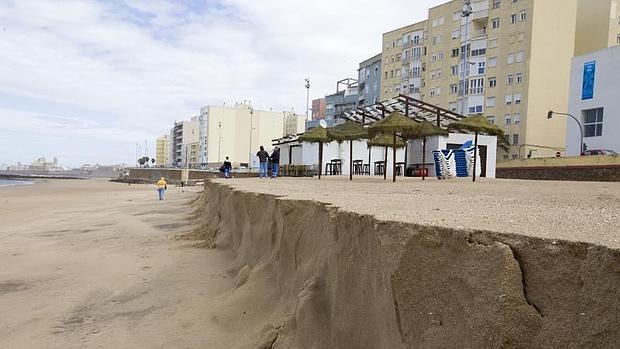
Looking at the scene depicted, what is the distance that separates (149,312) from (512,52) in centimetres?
5149

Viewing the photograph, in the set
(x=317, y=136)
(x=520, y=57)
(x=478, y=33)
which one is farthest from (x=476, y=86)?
(x=317, y=136)

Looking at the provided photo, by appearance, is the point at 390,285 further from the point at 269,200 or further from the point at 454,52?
the point at 454,52

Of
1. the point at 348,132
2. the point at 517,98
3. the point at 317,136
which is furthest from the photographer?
the point at 517,98

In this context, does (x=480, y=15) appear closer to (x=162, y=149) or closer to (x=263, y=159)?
(x=263, y=159)

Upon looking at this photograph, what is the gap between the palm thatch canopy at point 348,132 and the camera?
56.5ft

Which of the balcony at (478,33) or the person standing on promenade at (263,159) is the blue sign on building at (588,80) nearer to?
the balcony at (478,33)

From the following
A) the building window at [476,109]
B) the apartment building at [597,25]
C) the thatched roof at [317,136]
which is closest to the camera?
the thatched roof at [317,136]

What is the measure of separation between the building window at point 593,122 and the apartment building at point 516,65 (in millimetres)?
11450

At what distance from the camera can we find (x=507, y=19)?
49469 millimetres

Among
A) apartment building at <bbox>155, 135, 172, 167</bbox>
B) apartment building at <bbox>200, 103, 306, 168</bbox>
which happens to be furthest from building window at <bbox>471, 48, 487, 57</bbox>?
apartment building at <bbox>155, 135, 172, 167</bbox>

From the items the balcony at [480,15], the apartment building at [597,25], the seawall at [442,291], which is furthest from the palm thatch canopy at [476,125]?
the apartment building at [597,25]

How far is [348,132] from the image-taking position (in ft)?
59.0

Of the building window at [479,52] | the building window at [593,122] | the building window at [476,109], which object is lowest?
the building window at [593,122]

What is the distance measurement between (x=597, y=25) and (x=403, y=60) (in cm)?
2334
